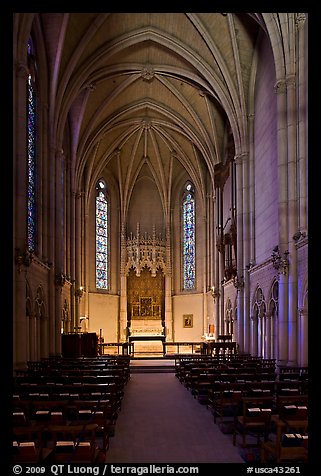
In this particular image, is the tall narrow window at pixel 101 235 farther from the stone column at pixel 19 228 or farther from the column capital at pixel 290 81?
the column capital at pixel 290 81

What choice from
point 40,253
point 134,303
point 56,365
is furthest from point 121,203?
point 56,365

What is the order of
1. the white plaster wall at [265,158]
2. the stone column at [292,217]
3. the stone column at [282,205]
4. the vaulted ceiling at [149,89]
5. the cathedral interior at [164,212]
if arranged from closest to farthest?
the cathedral interior at [164,212], the stone column at [292,217], the stone column at [282,205], the white plaster wall at [265,158], the vaulted ceiling at [149,89]

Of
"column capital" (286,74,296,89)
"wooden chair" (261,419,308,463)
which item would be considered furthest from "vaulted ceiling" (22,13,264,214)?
"wooden chair" (261,419,308,463)

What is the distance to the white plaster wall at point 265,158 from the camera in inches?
1027

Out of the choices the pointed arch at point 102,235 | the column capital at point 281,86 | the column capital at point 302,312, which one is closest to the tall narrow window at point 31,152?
the column capital at point 281,86

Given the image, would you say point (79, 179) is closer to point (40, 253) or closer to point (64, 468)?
point (40, 253)

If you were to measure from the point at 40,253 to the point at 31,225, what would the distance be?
1512 mm

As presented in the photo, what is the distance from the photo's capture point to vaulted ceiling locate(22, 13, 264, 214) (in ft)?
95.8

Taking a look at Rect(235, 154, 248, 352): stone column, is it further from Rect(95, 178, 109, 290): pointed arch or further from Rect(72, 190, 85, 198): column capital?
Rect(95, 178, 109, 290): pointed arch

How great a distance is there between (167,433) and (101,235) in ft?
122

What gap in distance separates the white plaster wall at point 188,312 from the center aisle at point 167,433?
2736 cm

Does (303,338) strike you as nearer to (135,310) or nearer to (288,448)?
(288,448)

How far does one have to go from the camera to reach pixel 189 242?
4950 centimetres

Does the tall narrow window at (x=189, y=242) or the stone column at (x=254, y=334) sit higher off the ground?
the tall narrow window at (x=189, y=242)
